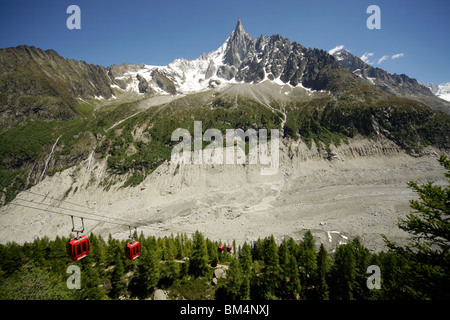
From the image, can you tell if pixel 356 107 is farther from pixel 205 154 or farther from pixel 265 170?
pixel 205 154

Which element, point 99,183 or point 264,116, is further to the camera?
point 264,116

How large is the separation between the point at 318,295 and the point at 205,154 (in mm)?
63618

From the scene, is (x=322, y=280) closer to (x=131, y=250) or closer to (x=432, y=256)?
(x=432, y=256)

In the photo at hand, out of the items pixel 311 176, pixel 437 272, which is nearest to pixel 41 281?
pixel 437 272
